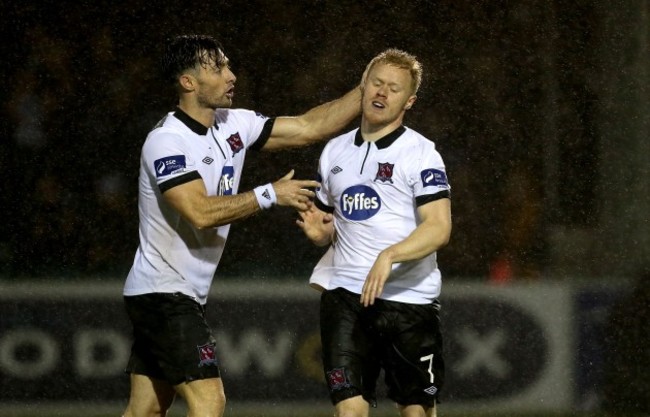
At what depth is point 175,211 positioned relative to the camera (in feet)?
15.7

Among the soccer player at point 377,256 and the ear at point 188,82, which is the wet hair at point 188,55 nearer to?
the ear at point 188,82

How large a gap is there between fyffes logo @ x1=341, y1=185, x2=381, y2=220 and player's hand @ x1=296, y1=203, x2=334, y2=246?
0.31 ft

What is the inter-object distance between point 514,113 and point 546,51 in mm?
446

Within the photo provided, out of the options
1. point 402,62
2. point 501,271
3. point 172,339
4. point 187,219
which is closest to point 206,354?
point 172,339

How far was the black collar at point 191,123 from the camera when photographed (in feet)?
15.9

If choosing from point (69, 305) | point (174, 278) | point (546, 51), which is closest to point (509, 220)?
point (546, 51)

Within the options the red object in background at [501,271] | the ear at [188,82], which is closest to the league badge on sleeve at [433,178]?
the ear at [188,82]

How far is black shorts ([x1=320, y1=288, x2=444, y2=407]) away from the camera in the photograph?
4.74 metres

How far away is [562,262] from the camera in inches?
310

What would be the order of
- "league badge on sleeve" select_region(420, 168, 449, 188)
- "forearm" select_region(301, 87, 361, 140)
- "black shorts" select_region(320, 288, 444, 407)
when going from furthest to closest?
"forearm" select_region(301, 87, 361, 140) < "black shorts" select_region(320, 288, 444, 407) < "league badge on sleeve" select_region(420, 168, 449, 188)

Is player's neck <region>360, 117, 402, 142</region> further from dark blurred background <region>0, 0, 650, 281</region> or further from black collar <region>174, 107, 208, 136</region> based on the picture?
dark blurred background <region>0, 0, 650, 281</region>

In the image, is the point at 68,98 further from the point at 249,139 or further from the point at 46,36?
the point at 249,139

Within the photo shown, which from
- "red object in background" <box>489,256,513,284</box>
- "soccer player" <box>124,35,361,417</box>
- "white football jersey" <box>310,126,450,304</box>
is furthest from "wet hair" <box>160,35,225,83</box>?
"red object in background" <box>489,256,513,284</box>

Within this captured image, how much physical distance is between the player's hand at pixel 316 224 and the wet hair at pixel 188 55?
70 cm
